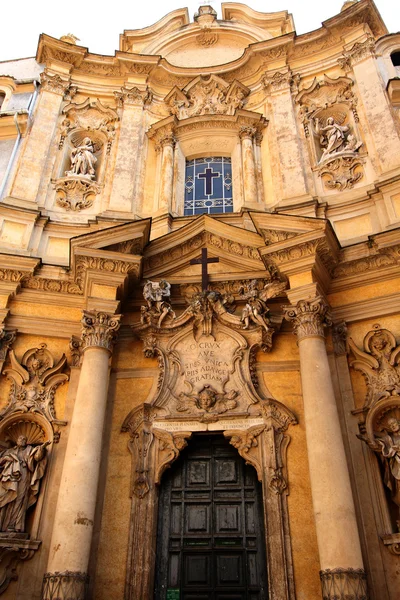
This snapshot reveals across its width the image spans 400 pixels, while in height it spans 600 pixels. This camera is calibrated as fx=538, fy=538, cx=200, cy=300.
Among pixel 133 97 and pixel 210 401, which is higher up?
pixel 133 97

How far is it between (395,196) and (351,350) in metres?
3.07

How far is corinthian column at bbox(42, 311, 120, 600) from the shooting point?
251 inches

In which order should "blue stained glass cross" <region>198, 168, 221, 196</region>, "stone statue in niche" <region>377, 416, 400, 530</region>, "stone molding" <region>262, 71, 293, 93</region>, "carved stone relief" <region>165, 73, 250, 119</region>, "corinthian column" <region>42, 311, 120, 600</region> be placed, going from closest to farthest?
"corinthian column" <region>42, 311, 120, 600</region> → "stone statue in niche" <region>377, 416, 400, 530</region> → "blue stained glass cross" <region>198, 168, 221, 196</region> → "stone molding" <region>262, 71, 293, 93</region> → "carved stone relief" <region>165, 73, 250, 119</region>

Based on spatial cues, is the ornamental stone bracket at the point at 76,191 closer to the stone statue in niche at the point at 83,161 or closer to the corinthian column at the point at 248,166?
the stone statue in niche at the point at 83,161

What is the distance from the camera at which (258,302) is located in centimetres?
867

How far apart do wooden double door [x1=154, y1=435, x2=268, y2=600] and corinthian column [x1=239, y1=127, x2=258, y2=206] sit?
5.06 meters

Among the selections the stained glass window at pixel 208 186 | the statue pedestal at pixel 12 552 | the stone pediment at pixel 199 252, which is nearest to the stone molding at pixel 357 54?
the stained glass window at pixel 208 186

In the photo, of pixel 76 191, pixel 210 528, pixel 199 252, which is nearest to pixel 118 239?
pixel 199 252

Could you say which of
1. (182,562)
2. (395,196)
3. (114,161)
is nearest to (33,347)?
(182,562)

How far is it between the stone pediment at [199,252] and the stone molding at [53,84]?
5.80 m

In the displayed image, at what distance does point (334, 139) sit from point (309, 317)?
503 centimetres

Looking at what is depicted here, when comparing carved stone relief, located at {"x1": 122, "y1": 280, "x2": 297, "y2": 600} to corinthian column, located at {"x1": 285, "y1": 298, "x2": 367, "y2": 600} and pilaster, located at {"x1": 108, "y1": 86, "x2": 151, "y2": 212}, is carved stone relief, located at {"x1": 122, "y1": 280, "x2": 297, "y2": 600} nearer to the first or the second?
corinthian column, located at {"x1": 285, "y1": 298, "x2": 367, "y2": 600}

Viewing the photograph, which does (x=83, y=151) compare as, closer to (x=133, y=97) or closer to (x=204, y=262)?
(x=133, y=97)

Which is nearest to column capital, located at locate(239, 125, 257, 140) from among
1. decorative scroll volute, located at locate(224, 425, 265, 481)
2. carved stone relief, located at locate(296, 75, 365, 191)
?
carved stone relief, located at locate(296, 75, 365, 191)
